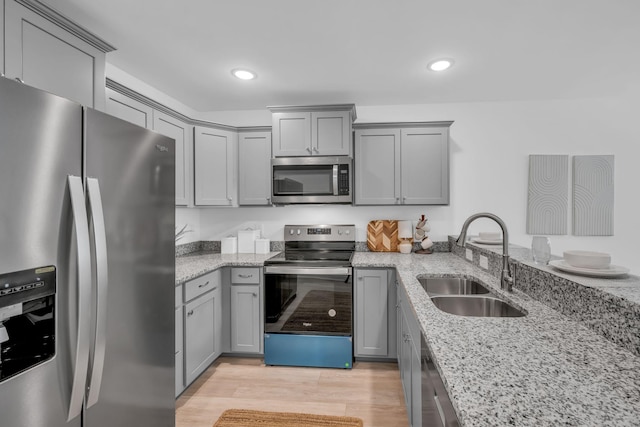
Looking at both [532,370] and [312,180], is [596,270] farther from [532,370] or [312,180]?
[312,180]

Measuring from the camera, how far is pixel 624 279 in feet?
4.10

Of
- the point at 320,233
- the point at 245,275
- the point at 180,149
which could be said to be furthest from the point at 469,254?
the point at 180,149

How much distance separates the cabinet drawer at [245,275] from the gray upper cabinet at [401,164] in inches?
45.8

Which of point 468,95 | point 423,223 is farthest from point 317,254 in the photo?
point 468,95

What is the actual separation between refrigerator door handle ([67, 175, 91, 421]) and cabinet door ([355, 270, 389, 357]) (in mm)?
1927

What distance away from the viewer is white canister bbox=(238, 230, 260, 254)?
312 centimetres

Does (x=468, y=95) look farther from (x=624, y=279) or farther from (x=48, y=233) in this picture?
(x=48, y=233)

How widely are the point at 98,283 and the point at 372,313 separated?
204 cm

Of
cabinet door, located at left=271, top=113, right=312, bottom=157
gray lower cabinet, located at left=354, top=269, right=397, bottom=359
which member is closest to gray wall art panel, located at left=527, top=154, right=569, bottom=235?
gray lower cabinet, located at left=354, top=269, right=397, bottom=359

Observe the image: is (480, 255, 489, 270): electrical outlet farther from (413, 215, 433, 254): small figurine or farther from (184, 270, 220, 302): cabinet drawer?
(184, 270, 220, 302): cabinet drawer

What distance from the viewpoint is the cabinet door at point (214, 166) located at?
2.85 metres

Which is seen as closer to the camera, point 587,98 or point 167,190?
point 167,190

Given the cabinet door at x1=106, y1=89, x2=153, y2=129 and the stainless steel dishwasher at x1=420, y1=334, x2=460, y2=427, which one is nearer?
the stainless steel dishwasher at x1=420, y1=334, x2=460, y2=427

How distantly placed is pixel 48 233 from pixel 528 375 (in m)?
1.45
